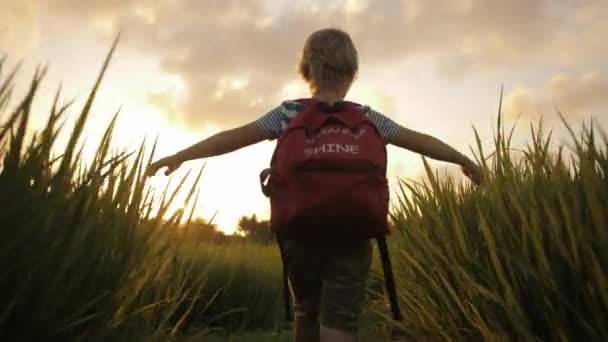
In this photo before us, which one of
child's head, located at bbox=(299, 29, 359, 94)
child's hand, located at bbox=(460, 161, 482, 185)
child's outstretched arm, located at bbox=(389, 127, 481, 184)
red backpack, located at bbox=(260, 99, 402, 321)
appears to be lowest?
red backpack, located at bbox=(260, 99, 402, 321)

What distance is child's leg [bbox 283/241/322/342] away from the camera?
9.15 ft

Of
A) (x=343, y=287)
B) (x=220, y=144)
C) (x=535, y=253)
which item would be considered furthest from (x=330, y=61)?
(x=535, y=253)

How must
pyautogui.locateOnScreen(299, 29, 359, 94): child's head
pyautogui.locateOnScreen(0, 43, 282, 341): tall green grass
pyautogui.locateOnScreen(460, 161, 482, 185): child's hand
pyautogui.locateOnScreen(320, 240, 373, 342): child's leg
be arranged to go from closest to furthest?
pyautogui.locateOnScreen(0, 43, 282, 341): tall green grass, pyautogui.locateOnScreen(320, 240, 373, 342): child's leg, pyautogui.locateOnScreen(299, 29, 359, 94): child's head, pyautogui.locateOnScreen(460, 161, 482, 185): child's hand

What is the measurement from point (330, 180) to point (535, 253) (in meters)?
0.81

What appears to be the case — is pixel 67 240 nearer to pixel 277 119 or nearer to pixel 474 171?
pixel 277 119

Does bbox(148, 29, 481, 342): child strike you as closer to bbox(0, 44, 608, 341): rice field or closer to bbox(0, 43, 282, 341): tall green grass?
bbox(0, 44, 608, 341): rice field

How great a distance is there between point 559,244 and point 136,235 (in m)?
1.15

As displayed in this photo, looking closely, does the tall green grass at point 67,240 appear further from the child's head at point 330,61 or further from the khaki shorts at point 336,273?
the child's head at point 330,61

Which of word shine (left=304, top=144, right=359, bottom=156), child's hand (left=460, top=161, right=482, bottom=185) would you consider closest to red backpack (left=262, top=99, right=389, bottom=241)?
word shine (left=304, top=144, right=359, bottom=156)

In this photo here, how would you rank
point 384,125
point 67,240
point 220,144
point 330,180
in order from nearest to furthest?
point 67,240 < point 330,180 < point 220,144 < point 384,125

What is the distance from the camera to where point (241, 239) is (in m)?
8.16

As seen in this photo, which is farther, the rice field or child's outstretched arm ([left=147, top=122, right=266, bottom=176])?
child's outstretched arm ([left=147, top=122, right=266, bottom=176])

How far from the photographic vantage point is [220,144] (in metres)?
2.90

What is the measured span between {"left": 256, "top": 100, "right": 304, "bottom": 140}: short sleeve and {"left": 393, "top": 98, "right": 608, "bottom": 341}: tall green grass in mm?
838
